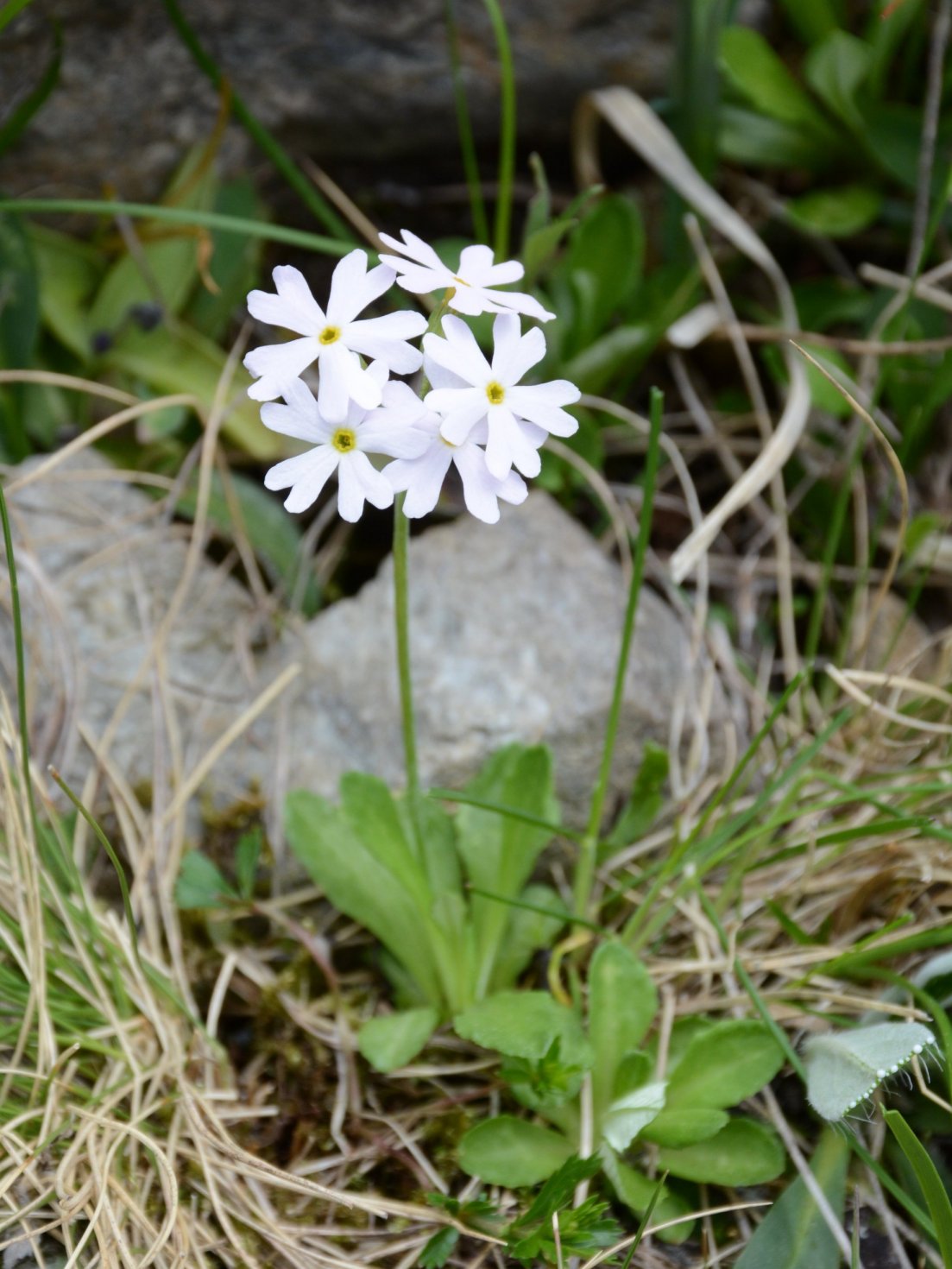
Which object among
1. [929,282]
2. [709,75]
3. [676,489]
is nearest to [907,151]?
[929,282]

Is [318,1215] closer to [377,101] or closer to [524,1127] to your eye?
[524,1127]

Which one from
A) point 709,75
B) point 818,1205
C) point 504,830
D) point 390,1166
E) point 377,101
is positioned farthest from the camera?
point 377,101

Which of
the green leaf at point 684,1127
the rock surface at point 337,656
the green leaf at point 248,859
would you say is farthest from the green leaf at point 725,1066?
the green leaf at point 248,859

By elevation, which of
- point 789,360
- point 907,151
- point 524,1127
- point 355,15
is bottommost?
point 524,1127

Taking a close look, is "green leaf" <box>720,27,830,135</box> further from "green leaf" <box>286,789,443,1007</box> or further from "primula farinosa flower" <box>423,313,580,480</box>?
"green leaf" <box>286,789,443,1007</box>

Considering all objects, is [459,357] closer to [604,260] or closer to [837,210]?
[604,260]
